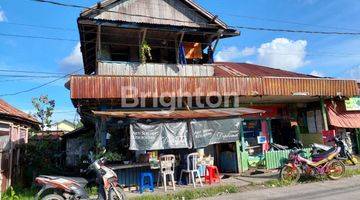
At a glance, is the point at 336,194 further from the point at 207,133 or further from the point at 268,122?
the point at 268,122

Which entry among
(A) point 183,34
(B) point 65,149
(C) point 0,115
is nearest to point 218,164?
(A) point 183,34

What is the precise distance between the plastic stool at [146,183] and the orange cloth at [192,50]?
668 cm

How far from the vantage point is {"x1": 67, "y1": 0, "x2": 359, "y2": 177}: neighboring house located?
43.8 feet

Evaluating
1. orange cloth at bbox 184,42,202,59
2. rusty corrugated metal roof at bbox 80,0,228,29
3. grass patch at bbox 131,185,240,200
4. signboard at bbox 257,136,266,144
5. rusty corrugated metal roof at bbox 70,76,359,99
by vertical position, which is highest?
rusty corrugated metal roof at bbox 80,0,228,29

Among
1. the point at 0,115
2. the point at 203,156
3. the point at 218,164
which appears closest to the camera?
the point at 0,115

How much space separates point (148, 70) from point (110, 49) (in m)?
2.54

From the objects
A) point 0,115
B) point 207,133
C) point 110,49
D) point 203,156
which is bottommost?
point 203,156

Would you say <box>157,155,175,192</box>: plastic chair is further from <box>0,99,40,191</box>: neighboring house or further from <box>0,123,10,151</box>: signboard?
<box>0,123,10,151</box>: signboard

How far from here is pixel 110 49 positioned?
1708 centimetres

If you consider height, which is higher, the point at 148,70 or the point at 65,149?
the point at 148,70

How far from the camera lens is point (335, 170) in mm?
13211

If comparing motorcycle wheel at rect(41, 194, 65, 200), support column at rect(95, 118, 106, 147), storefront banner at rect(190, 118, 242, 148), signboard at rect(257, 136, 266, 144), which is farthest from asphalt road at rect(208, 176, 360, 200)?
signboard at rect(257, 136, 266, 144)

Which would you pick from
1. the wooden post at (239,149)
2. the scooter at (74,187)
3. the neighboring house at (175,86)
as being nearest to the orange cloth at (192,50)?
the neighboring house at (175,86)

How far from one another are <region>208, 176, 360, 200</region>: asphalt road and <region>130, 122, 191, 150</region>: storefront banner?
2955 mm
